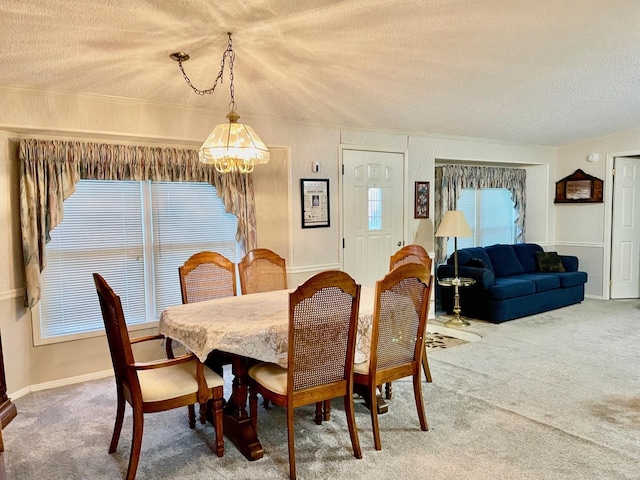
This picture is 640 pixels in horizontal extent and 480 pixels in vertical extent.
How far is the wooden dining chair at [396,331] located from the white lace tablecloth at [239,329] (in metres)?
0.11

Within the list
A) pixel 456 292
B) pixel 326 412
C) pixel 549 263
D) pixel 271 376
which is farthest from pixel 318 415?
pixel 549 263

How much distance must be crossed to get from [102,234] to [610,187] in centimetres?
638

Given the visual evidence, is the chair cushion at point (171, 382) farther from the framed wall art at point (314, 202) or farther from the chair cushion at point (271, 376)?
the framed wall art at point (314, 202)

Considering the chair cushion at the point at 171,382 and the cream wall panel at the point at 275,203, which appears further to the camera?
the cream wall panel at the point at 275,203

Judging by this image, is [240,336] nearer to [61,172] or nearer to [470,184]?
[61,172]

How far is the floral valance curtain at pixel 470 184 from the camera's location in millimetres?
6074

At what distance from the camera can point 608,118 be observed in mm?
5484

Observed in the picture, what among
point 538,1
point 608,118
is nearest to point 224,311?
point 538,1

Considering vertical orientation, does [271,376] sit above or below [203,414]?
above

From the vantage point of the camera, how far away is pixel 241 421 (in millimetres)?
2684

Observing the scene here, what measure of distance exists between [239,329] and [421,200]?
3582 mm

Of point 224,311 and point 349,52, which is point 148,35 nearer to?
point 349,52

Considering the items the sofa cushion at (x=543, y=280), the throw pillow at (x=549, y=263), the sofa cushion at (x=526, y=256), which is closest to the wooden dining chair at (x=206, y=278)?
the sofa cushion at (x=543, y=280)

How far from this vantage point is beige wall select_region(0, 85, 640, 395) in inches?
131
